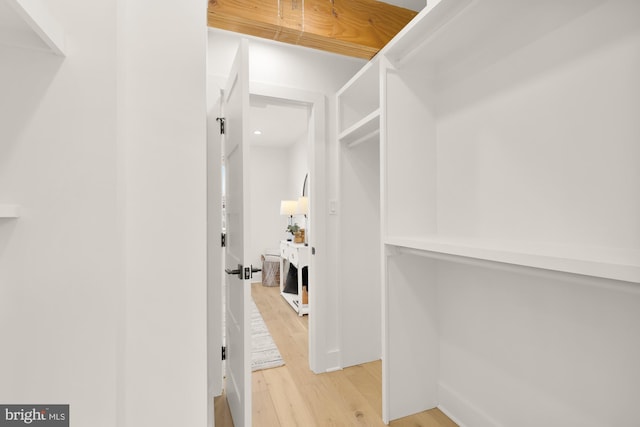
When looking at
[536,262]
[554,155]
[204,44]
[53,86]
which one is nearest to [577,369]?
[536,262]

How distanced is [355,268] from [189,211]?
166cm

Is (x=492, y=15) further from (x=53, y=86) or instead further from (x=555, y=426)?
(x=555, y=426)

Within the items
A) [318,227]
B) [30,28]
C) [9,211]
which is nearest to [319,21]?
[318,227]

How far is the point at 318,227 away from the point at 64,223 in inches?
65.6

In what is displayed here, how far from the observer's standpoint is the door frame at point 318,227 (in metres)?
2.28

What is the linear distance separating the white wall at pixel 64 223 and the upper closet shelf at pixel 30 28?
0.02 meters

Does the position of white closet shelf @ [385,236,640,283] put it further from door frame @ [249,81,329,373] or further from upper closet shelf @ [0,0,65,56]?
upper closet shelf @ [0,0,65,56]

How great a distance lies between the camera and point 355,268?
240cm

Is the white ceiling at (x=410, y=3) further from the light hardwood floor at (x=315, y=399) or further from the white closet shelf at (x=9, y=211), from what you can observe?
the light hardwood floor at (x=315, y=399)

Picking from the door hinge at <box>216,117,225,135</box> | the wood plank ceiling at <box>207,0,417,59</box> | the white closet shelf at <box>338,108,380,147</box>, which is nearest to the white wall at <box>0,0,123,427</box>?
the wood plank ceiling at <box>207,0,417,59</box>

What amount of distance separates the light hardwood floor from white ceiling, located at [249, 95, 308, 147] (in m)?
2.43

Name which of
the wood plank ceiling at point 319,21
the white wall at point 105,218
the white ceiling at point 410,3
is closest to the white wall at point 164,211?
the white wall at point 105,218

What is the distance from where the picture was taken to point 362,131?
2.11m

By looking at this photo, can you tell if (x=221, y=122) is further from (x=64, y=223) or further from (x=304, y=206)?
(x=304, y=206)
